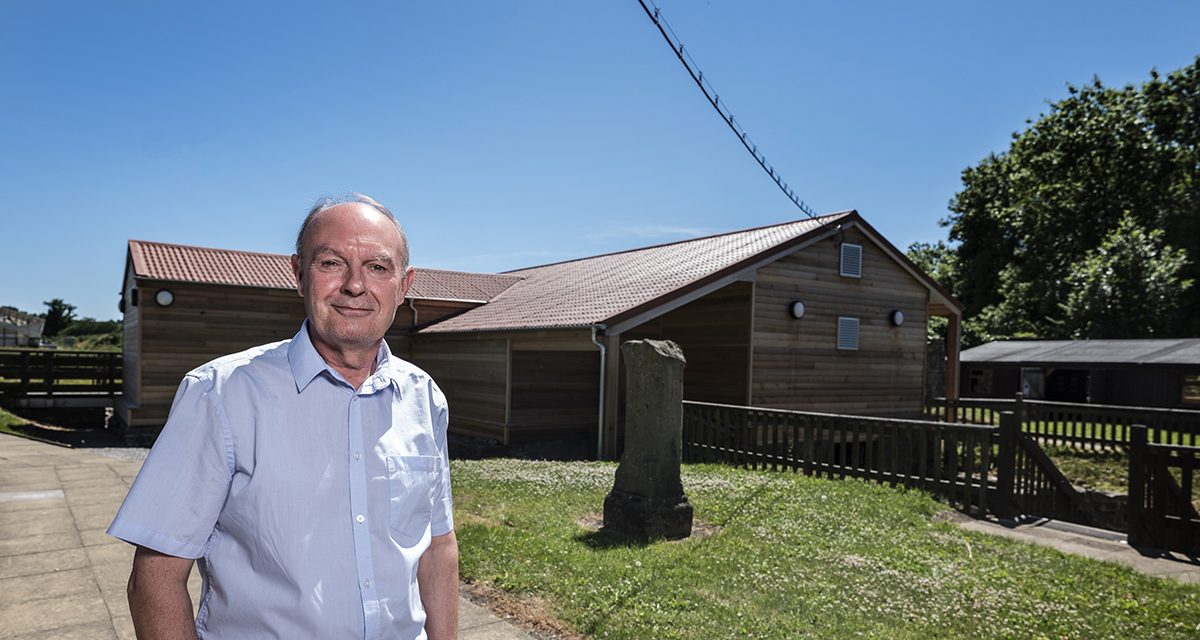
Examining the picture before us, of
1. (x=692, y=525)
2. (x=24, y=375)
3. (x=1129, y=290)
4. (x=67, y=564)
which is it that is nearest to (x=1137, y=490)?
(x=692, y=525)

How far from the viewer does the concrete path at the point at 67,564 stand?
4.28 meters

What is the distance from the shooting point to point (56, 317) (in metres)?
72.2

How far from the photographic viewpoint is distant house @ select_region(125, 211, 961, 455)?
16.3 m

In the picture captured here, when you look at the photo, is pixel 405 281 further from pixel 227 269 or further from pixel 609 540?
pixel 227 269

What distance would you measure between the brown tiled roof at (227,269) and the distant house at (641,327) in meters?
0.07

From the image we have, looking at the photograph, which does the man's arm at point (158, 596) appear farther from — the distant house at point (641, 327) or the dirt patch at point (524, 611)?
the distant house at point (641, 327)

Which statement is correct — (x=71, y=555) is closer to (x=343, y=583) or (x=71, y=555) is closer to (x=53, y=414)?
(x=343, y=583)

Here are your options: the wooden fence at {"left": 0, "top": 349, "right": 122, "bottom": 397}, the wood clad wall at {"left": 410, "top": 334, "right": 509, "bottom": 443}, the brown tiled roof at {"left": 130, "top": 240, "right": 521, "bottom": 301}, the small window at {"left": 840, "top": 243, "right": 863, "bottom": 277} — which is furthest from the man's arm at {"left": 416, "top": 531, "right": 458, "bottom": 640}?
the wooden fence at {"left": 0, "top": 349, "right": 122, "bottom": 397}

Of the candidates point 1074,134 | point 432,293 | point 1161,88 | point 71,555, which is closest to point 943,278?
point 1074,134

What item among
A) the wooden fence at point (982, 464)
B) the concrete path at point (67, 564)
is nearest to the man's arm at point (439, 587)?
the concrete path at point (67, 564)

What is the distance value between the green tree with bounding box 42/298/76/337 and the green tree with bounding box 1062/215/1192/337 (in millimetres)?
82006

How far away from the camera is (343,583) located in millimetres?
1650

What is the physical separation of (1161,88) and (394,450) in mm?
52447

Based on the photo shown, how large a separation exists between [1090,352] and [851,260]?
14605 millimetres
